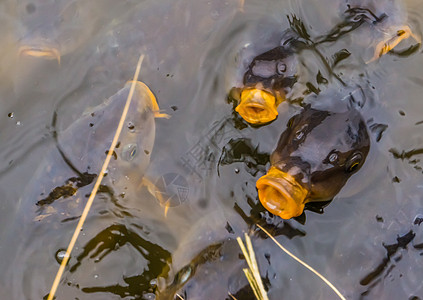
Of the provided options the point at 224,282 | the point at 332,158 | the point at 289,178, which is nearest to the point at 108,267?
the point at 224,282

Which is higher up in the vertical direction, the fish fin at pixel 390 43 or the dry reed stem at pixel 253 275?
the fish fin at pixel 390 43

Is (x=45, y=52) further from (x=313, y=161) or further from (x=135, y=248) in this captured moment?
(x=313, y=161)

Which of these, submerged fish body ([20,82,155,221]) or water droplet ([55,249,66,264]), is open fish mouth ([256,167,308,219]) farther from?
water droplet ([55,249,66,264])

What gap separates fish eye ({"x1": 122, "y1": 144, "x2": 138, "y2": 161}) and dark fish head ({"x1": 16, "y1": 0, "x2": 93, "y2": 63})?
1156 mm

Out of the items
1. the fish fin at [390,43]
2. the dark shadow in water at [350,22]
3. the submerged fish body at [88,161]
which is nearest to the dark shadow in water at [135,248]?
the submerged fish body at [88,161]

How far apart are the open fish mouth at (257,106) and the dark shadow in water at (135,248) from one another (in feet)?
4.00

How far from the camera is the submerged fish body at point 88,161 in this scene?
370 cm

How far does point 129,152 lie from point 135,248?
732 millimetres

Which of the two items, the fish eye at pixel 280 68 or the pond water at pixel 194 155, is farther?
the fish eye at pixel 280 68

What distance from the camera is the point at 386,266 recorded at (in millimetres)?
3572

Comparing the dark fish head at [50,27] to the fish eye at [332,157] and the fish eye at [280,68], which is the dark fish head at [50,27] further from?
the fish eye at [332,157]

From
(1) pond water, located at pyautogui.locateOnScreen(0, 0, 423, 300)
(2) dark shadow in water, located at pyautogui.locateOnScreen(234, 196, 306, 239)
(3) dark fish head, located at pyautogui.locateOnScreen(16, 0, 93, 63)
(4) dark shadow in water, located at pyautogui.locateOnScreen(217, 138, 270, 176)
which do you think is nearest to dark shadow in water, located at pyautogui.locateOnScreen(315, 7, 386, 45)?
(1) pond water, located at pyautogui.locateOnScreen(0, 0, 423, 300)

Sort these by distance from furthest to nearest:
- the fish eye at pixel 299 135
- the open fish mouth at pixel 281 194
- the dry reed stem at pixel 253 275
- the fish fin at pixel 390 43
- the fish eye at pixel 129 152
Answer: the fish fin at pixel 390 43 < the fish eye at pixel 129 152 < the fish eye at pixel 299 135 < the dry reed stem at pixel 253 275 < the open fish mouth at pixel 281 194

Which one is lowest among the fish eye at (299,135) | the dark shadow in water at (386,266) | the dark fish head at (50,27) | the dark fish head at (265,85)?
the dark shadow in water at (386,266)
